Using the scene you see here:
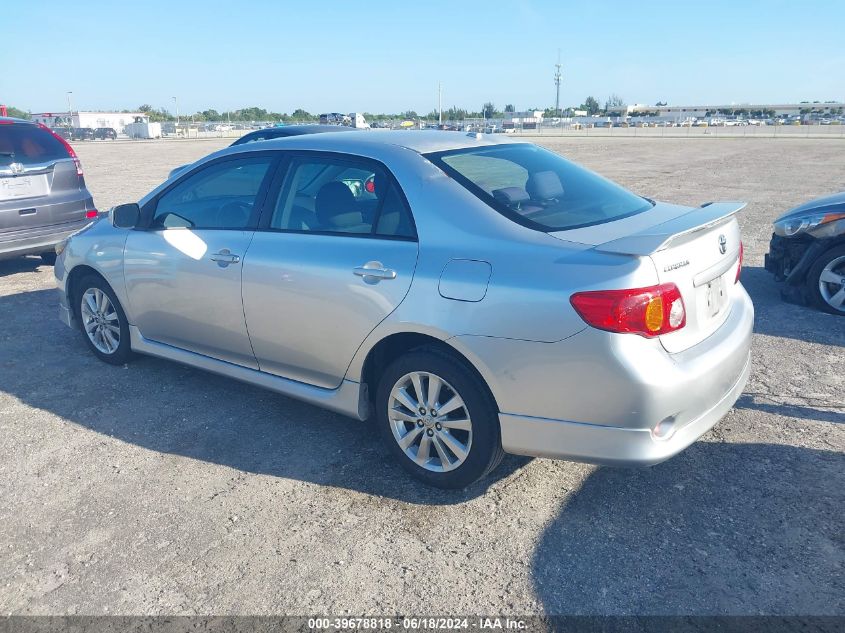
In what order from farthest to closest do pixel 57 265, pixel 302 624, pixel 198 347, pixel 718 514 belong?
1. pixel 57 265
2. pixel 198 347
3. pixel 718 514
4. pixel 302 624

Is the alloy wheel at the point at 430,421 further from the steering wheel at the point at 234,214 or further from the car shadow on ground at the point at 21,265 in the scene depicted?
the car shadow on ground at the point at 21,265

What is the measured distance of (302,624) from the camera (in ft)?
8.68

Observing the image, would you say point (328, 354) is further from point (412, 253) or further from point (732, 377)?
point (732, 377)

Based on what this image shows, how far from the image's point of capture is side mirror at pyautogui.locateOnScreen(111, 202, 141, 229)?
15.5 feet

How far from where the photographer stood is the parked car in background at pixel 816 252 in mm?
6062

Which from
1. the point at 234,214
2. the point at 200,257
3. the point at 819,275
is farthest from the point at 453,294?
the point at 819,275

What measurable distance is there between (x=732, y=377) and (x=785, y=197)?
12.2 m

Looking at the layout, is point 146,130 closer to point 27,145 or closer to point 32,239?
point 27,145

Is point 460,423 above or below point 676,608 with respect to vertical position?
above

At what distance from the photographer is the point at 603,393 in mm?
2889

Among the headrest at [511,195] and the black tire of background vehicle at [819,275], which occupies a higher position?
the headrest at [511,195]

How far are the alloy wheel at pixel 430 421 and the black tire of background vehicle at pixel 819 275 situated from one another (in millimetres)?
4370

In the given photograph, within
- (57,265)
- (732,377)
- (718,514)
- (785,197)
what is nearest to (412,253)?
(732,377)

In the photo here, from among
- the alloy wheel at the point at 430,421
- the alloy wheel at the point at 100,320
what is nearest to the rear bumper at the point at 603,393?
the alloy wheel at the point at 430,421
